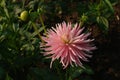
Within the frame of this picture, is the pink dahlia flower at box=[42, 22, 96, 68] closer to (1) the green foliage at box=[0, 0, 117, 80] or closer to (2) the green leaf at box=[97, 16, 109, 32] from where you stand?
(1) the green foliage at box=[0, 0, 117, 80]

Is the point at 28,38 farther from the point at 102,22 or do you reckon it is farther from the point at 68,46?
the point at 68,46

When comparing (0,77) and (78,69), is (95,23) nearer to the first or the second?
(78,69)

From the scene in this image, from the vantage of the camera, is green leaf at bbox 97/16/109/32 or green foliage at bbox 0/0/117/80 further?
green leaf at bbox 97/16/109/32

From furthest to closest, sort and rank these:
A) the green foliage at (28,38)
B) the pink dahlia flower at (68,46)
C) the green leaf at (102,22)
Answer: the green leaf at (102,22)
the green foliage at (28,38)
the pink dahlia flower at (68,46)

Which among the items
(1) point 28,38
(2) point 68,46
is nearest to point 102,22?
(1) point 28,38

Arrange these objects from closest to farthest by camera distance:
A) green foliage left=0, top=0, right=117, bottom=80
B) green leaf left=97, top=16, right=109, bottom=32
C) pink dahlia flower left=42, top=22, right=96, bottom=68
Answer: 1. pink dahlia flower left=42, top=22, right=96, bottom=68
2. green foliage left=0, top=0, right=117, bottom=80
3. green leaf left=97, top=16, right=109, bottom=32

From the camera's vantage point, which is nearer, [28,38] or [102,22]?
[28,38]

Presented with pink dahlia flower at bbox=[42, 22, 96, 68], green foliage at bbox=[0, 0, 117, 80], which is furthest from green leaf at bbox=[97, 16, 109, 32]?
pink dahlia flower at bbox=[42, 22, 96, 68]

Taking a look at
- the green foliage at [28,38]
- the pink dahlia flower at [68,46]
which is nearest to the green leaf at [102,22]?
the green foliage at [28,38]

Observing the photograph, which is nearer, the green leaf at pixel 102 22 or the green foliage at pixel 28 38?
the green foliage at pixel 28 38

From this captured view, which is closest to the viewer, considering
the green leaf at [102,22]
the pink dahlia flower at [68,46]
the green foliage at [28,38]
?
the pink dahlia flower at [68,46]

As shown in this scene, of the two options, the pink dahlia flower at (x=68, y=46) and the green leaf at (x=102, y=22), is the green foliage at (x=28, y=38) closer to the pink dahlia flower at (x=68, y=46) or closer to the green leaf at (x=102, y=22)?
the green leaf at (x=102, y=22)

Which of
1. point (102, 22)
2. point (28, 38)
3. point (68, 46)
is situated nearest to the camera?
point (68, 46)

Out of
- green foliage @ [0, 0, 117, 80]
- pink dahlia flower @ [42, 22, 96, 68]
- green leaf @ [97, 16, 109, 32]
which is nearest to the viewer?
pink dahlia flower @ [42, 22, 96, 68]
